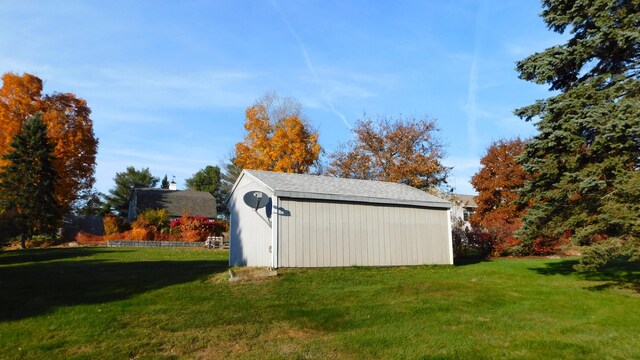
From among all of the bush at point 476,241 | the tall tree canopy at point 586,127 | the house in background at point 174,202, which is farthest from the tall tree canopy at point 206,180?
the tall tree canopy at point 586,127

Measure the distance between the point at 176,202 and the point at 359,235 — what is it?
35.3 meters

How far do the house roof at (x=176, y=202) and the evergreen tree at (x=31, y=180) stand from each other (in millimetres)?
12083

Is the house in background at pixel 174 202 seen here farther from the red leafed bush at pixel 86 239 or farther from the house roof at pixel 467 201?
the house roof at pixel 467 201

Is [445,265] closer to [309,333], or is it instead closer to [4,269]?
[309,333]

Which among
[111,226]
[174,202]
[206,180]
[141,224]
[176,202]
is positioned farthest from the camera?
[206,180]

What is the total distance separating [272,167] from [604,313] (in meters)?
28.6

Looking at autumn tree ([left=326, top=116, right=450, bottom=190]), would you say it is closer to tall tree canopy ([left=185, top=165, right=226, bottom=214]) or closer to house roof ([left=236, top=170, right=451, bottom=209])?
house roof ([left=236, top=170, right=451, bottom=209])

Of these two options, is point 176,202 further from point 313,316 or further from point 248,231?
point 313,316

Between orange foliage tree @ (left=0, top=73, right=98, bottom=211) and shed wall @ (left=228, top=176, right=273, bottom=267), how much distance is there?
74.3ft

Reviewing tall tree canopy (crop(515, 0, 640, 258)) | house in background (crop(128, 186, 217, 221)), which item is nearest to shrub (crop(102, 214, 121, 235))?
house in background (crop(128, 186, 217, 221))

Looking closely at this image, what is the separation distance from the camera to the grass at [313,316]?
21.0 ft

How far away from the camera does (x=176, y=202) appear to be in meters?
46.1

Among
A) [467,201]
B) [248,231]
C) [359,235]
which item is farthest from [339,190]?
[467,201]

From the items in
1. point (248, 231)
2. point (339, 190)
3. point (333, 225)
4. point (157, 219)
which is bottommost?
point (248, 231)
